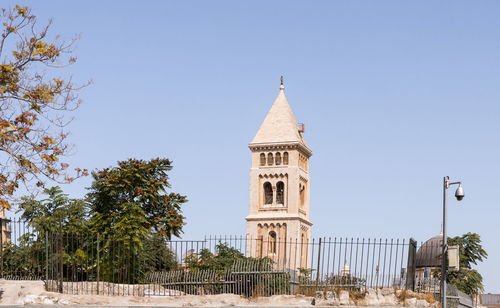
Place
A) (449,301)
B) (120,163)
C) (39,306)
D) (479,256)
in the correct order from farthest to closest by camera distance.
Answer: (479,256), (120,163), (449,301), (39,306)

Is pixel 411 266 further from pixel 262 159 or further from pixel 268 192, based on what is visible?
pixel 268 192

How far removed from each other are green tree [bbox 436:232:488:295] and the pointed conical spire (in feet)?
132

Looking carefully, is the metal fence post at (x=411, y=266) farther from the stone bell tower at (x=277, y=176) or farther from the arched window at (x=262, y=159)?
the arched window at (x=262, y=159)

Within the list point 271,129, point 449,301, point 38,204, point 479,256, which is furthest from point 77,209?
point 271,129

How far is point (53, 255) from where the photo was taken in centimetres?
2123

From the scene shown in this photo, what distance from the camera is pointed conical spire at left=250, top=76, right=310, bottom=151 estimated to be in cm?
9281

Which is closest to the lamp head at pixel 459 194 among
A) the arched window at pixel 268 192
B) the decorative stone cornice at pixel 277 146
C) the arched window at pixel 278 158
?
the decorative stone cornice at pixel 277 146

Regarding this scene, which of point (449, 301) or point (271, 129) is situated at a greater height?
point (271, 129)

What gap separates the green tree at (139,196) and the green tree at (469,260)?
19007mm

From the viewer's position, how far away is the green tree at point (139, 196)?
150 ft

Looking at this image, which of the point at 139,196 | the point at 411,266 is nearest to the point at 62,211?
the point at 139,196

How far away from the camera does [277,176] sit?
93.8 m

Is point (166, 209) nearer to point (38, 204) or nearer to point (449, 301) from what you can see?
point (38, 204)

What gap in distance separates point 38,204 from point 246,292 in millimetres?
23752
